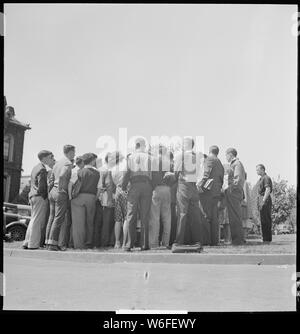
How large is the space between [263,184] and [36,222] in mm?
2803

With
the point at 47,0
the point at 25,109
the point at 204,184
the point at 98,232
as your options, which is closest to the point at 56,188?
the point at 98,232

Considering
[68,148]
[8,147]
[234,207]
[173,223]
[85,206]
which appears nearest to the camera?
[8,147]

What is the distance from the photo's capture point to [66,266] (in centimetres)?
542

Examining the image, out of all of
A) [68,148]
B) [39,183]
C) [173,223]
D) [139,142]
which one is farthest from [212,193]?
[39,183]

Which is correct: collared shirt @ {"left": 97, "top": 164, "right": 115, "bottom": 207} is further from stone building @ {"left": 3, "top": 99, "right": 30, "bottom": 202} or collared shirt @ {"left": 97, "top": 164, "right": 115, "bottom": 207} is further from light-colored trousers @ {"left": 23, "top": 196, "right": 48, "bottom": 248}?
stone building @ {"left": 3, "top": 99, "right": 30, "bottom": 202}

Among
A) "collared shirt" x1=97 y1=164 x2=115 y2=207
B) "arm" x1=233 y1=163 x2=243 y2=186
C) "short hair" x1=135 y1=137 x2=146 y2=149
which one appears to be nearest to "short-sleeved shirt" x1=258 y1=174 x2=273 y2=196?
"arm" x1=233 y1=163 x2=243 y2=186

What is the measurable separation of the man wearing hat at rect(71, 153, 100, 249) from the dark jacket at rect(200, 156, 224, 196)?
1338 millimetres

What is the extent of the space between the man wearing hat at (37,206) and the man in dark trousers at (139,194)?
1046 mm

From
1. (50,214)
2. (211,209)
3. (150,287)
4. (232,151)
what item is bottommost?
(150,287)

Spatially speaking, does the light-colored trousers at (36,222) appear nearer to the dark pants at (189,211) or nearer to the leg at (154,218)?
the leg at (154,218)

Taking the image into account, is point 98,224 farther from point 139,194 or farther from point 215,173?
point 215,173

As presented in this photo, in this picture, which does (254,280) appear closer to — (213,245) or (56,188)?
(213,245)

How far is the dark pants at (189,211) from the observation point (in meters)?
5.64

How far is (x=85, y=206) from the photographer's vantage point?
609 centimetres
